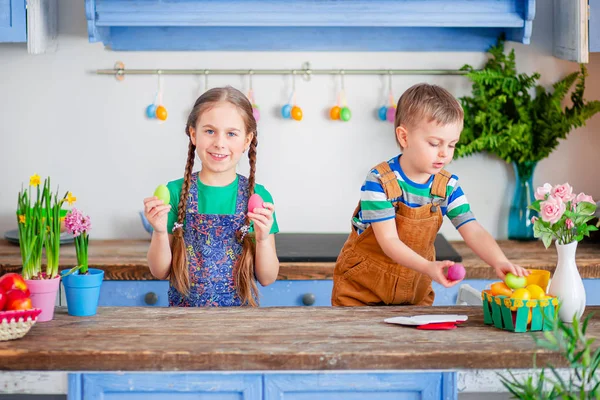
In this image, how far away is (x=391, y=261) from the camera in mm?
2309

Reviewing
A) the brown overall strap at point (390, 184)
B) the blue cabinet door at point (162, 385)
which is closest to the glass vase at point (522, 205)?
the brown overall strap at point (390, 184)

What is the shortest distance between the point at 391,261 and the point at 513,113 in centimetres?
132

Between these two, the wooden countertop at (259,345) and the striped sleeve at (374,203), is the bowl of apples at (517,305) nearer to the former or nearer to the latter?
the wooden countertop at (259,345)

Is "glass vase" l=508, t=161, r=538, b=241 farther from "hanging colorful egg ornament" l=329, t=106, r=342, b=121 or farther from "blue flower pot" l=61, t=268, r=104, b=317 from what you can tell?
"blue flower pot" l=61, t=268, r=104, b=317

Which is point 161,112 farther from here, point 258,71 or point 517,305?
point 517,305

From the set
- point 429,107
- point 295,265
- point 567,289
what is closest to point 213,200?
point 429,107

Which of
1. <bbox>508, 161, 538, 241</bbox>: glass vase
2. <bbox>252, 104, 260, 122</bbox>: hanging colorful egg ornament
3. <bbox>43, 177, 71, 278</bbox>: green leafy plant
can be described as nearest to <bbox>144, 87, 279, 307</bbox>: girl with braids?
<bbox>43, 177, 71, 278</bbox>: green leafy plant

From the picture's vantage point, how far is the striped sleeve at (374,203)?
85.5 inches

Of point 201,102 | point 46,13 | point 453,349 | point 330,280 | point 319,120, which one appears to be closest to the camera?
point 453,349

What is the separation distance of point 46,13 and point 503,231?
2061 mm

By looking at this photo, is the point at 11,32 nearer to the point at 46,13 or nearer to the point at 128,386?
the point at 46,13

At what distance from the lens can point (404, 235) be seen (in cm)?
228

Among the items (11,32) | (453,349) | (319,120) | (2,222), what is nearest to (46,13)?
(11,32)

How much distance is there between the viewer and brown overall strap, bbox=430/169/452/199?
2.25 m
